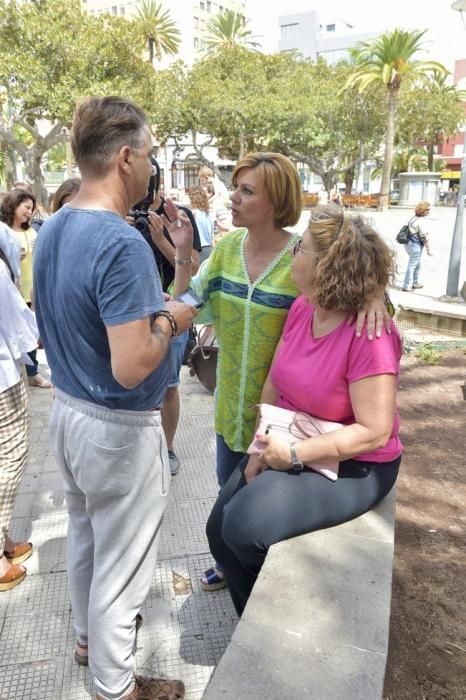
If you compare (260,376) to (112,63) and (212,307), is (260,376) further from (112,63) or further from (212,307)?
(112,63)

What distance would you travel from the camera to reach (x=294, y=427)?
6.50 ft

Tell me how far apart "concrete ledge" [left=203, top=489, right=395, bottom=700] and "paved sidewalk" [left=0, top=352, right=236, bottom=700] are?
0.66m

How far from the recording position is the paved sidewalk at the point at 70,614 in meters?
2.09

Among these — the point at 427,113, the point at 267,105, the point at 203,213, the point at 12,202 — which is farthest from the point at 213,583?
the point at 427,113

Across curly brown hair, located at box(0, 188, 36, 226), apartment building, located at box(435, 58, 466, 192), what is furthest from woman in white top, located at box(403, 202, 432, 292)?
apartment building, located at box(435, 58, 466, 192)

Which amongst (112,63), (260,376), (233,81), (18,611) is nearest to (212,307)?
(260,376)

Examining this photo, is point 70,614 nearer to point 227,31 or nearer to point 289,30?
point 227,31

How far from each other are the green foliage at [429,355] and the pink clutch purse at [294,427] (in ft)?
14.5

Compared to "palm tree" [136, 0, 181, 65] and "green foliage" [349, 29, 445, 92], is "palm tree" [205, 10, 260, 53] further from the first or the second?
"green foliage" [349, 29, 445, 92]

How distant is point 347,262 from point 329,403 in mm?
490

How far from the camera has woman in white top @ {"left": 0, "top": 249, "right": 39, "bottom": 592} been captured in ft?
8.25

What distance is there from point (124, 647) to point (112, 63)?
68.7ft

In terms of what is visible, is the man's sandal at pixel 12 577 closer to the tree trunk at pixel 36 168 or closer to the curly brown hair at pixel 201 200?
the curly brown hair at pixel 201 200

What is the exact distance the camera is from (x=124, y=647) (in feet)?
5.90
